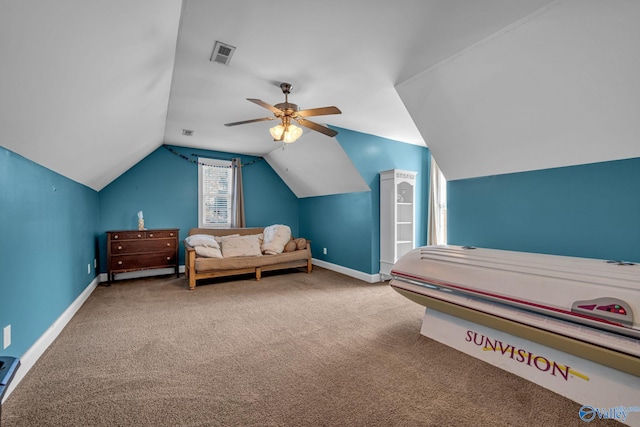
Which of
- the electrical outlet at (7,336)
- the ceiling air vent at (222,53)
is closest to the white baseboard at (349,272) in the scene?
the ceiling air vent at (222,53)

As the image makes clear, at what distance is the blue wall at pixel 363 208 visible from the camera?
15.0ft

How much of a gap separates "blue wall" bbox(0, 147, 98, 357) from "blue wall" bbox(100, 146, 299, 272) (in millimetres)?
1574

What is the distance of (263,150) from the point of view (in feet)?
18.5

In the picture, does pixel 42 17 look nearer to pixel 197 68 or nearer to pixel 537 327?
pixel 197 68

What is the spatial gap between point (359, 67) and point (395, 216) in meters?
2.52

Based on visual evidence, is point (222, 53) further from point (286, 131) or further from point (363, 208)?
point (363, 208)

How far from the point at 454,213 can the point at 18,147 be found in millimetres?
3731

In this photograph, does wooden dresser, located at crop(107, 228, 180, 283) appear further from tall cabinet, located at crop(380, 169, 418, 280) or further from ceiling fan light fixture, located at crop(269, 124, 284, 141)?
tall cabinet, located at crop(380, 169, 418, 280)

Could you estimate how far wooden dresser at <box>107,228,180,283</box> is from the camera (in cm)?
427

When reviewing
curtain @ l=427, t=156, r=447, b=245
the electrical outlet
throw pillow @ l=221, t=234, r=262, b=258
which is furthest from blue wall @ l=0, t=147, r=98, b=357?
curtain @ l=427, t=156, r=447, b=245

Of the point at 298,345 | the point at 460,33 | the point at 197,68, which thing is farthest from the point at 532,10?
the point at 298,345

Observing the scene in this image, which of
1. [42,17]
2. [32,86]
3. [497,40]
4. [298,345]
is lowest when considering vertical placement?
[298,345]

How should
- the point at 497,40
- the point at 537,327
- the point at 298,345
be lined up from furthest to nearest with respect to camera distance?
1. the point at 298,345
2. the point at 497,40
3. the point at 537,327

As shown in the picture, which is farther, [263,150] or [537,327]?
[263,150]
